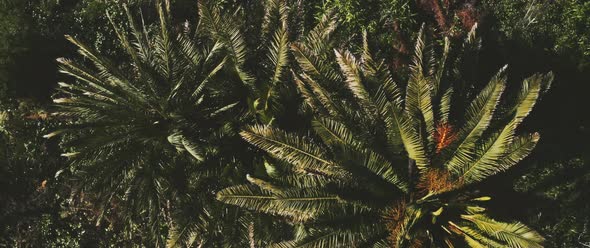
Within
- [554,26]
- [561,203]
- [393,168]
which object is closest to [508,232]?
[393,168]

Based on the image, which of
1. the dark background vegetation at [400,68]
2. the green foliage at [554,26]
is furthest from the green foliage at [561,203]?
the green foliage at [554,26]

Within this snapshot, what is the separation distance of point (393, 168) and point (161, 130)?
3686mm

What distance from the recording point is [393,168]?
8969mm

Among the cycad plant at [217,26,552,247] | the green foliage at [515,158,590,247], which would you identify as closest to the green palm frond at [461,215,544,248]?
the cycad plant at [217,26,552,247]

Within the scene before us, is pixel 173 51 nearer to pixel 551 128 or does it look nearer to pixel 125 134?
pixel 125 134

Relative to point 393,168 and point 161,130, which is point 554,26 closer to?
point 393,168

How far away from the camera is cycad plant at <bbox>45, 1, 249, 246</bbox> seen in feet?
32.7

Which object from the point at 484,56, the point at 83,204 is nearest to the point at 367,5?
the point at 484,56

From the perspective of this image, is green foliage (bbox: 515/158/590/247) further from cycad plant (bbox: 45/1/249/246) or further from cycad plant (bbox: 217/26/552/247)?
cycad plant (bbox: 45/1/249/246)

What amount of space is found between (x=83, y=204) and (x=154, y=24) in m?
3.85

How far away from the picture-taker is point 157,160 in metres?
10.2

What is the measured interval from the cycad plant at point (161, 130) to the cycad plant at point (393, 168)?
1238mm

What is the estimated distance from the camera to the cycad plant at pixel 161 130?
32.7 ft

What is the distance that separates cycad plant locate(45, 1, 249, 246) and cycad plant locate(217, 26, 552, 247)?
124cm
